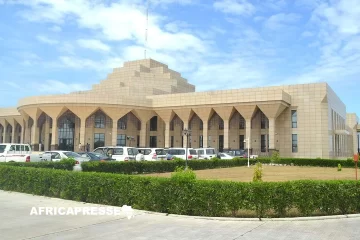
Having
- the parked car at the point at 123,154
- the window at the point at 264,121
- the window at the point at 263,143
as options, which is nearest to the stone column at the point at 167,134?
the window at the point at 263,143

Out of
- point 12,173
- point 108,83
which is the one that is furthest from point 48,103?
point 12,173

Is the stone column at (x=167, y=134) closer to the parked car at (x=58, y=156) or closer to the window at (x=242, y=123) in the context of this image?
the window at (x=242, y=123)

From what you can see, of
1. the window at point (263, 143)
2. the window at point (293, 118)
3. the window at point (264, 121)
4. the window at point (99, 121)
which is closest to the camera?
the window at point (293, 118)

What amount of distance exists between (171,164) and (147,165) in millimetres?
2792

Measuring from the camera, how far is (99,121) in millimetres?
56688

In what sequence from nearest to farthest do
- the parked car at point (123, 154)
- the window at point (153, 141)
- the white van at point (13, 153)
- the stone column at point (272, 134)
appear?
1. the white van at point (13, 153)
2. the parked car at point (123, 154)
3. the stone column at point (272, 134)
4. the window at point (153, 141)

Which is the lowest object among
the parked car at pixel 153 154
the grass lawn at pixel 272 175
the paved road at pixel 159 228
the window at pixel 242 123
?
the grass lawn at pixel 272 175

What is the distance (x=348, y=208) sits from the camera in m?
9.73

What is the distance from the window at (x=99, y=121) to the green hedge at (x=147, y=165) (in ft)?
95.7

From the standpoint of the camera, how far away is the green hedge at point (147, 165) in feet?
64.6

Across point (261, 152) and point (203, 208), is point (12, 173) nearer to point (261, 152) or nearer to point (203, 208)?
point (203, 208)

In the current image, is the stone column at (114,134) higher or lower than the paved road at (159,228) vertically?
higher

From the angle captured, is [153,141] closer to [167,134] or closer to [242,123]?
[167,134]

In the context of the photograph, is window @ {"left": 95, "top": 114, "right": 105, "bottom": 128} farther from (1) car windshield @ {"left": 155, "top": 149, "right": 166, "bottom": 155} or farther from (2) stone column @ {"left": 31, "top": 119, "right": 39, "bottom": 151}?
(1) car windshield @ {"left": 155, "top": 149, "right": 166, "bottom": 155}
